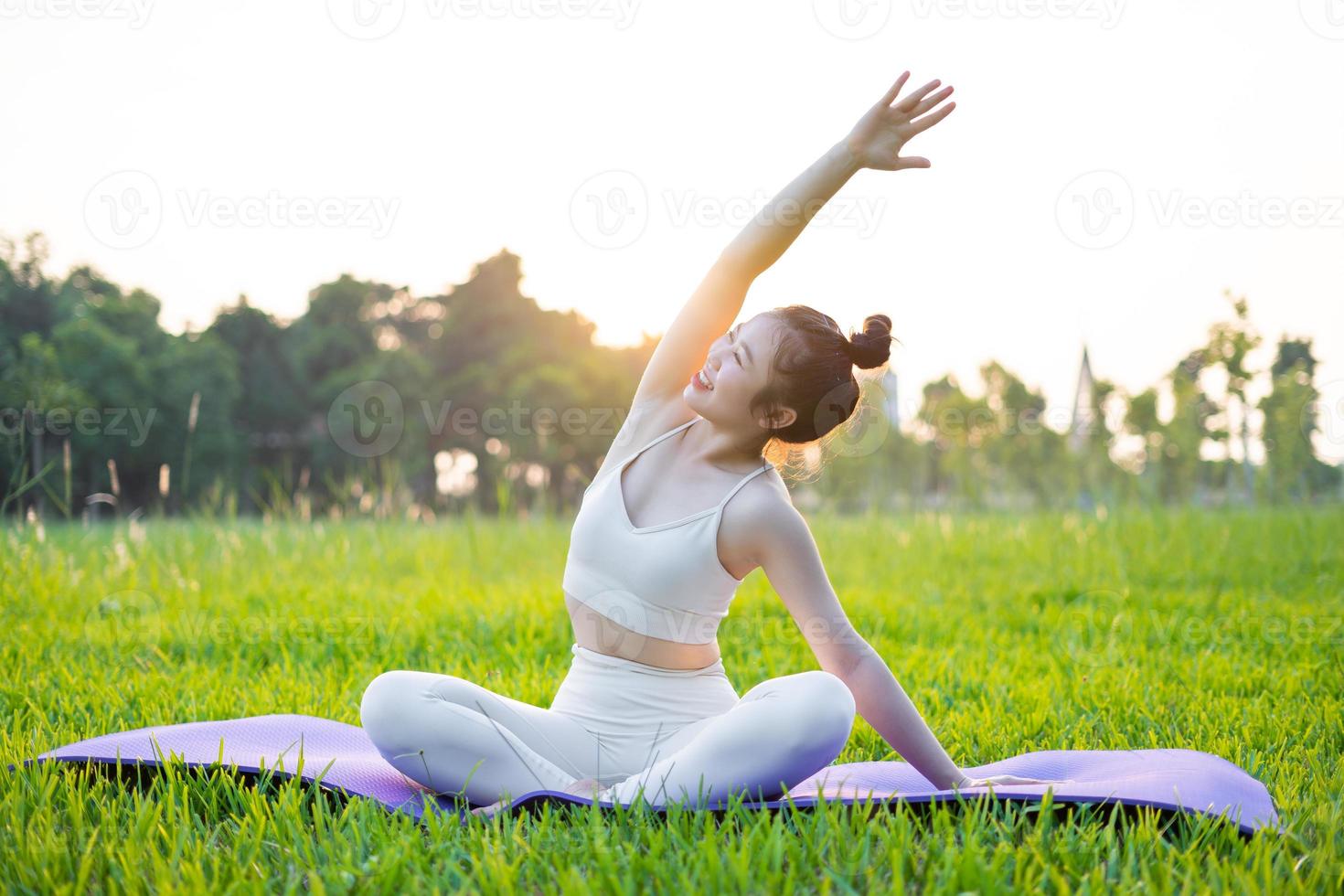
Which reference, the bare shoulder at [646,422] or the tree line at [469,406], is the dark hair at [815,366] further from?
the tree line at [469,406]

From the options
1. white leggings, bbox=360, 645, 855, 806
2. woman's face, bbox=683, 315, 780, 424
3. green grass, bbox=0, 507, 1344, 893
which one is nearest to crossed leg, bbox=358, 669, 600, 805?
white leggings, bbox=360, 645, 855, 806

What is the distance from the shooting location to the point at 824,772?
2445 millimetres

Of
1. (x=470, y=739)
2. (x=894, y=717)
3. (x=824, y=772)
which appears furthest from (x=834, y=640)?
(x=470, y=739)

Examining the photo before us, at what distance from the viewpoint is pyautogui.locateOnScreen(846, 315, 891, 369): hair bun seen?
2.25 m

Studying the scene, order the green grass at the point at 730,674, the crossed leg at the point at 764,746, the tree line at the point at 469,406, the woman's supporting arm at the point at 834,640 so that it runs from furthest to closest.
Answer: the tree line at the point at 469,406 < the woman's supporting arm at the point at 834,640 < the crossed leg at the point at 764,746 < the green grass at the point at 730,674

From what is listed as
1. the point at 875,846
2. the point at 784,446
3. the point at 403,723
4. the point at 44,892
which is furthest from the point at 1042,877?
the point at 44,892

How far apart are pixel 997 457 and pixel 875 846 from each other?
28.2 meters

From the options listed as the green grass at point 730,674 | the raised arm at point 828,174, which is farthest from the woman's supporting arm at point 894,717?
the raised arm at point 828,174

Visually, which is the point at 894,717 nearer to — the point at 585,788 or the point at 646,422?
the point at 585,788

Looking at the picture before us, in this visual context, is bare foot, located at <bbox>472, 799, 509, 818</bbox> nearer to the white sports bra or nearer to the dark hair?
the white sports bra

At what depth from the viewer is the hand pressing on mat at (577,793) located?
6.65 feet

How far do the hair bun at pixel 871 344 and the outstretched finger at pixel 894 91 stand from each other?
19.6 inches

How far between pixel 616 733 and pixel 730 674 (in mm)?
1663

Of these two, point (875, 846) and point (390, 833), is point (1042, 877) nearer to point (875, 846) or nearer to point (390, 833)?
point (875, 846)
